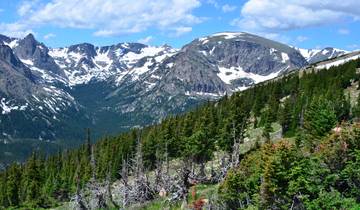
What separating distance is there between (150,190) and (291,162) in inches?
1253

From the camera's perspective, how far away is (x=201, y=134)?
4208 inches

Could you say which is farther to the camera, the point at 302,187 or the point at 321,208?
the point at 302,187

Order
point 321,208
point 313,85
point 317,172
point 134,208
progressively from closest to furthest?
point 321,208, point 317,172, point 134,208, point 313,85

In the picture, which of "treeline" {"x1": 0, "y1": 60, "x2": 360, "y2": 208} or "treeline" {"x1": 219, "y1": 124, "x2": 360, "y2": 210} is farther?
"treeline" {"x1": 0, "y1": 60, "x2": 360, "y2": 208}

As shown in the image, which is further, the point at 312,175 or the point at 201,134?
the point at 201,134

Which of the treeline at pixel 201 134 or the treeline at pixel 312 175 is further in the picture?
the treeline at pixel 201 134

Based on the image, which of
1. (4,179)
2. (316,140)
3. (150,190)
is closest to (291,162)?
(316,140)

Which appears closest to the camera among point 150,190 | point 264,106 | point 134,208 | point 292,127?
point 134,208

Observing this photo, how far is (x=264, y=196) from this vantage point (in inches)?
2315

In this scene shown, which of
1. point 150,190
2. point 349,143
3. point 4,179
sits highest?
point 349,143

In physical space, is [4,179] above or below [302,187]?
below

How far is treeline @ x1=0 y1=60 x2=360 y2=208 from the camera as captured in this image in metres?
107

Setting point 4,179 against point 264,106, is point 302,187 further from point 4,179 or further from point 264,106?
point 4,179

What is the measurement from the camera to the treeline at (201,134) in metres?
107
